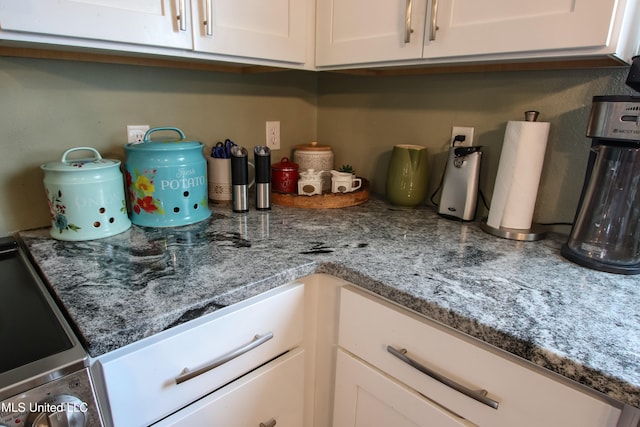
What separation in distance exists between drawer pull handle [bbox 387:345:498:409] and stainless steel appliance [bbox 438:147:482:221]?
2.00 feet

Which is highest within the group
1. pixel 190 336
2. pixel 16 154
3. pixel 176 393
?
pixel 16 154

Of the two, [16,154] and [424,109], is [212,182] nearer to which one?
[16,154]

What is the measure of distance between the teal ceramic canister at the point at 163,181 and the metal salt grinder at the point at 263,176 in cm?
20

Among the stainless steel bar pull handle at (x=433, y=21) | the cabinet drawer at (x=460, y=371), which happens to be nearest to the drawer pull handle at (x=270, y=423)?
the cabinet drawer at (x=460, y=371)

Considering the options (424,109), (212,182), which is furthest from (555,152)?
(212,182)

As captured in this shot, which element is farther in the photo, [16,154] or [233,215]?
[233,215]

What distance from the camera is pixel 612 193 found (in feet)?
3.00

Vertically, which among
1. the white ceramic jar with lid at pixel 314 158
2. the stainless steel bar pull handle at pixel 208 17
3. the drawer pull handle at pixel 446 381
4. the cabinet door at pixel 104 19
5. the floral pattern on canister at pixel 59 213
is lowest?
the drawer pull handle at pixel 446 381

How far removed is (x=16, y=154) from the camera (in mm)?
1045

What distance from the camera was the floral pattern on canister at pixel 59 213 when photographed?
990mm

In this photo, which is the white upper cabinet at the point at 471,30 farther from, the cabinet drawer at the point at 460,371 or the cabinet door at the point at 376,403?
the cabinet door at the point at 376,403

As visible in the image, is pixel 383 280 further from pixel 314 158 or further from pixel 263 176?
pixel 314 158

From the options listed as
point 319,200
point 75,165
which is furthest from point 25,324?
point 319,200

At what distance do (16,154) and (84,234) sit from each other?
0.98ft
